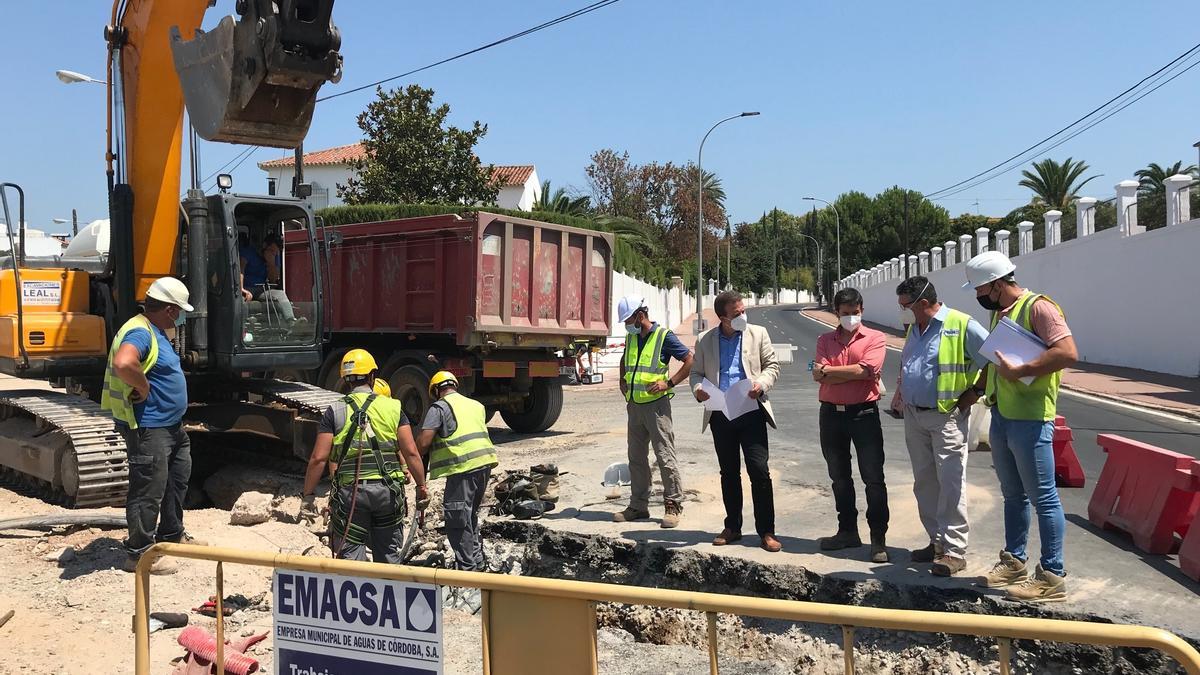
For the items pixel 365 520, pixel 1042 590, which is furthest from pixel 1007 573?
pixel 365 520

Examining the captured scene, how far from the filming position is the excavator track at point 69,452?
7.16 metres

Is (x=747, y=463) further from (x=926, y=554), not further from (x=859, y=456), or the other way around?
(x=926, y=554)

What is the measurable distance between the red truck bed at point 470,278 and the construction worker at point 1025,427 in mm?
6851

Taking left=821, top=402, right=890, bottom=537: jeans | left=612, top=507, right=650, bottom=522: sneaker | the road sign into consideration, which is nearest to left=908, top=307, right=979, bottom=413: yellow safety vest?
left=821, top=402, right=890, bottom=537: jeans

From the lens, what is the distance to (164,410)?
18.9 feet

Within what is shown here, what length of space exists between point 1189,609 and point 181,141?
25.1ft

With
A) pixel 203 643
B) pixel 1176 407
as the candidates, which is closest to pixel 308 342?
pixel 203 643

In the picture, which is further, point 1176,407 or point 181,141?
point 1176,407

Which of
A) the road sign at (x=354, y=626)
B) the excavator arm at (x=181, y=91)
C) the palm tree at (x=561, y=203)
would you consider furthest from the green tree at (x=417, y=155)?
the road sign at (x=354, y=626)

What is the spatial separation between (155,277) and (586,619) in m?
6.45

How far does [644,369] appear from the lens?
22.4ft

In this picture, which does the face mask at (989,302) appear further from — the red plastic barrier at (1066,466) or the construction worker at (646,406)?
the red plastic barrier at (1066,466)

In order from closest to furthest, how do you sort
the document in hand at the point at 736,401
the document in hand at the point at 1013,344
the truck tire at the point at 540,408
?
the document in hand at the point at 1013,344 < the document in hand at the point at 736,401 < the truck tire at the point at 540,408

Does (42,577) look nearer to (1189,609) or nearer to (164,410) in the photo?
(164,410)
